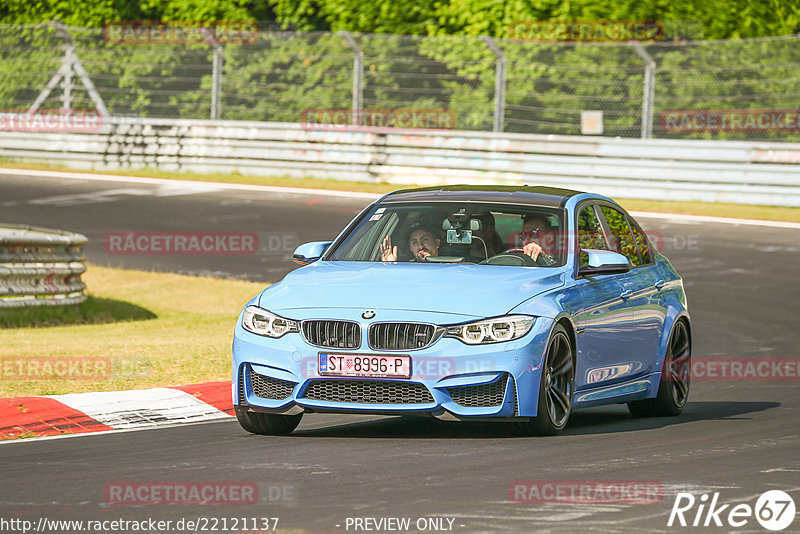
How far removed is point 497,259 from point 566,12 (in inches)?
863

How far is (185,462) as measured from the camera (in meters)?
7.71

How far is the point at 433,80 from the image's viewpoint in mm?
28109

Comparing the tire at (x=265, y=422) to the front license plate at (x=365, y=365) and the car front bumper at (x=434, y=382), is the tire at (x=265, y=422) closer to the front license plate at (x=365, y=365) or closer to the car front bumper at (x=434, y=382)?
the car front bumper at (x=434, y=382)

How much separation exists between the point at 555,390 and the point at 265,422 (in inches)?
69.1

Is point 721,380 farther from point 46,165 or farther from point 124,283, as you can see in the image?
point 46,165

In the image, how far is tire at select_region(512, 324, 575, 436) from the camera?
8.47 m

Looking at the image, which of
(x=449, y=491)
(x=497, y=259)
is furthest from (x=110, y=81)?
(x=449, y=491)
